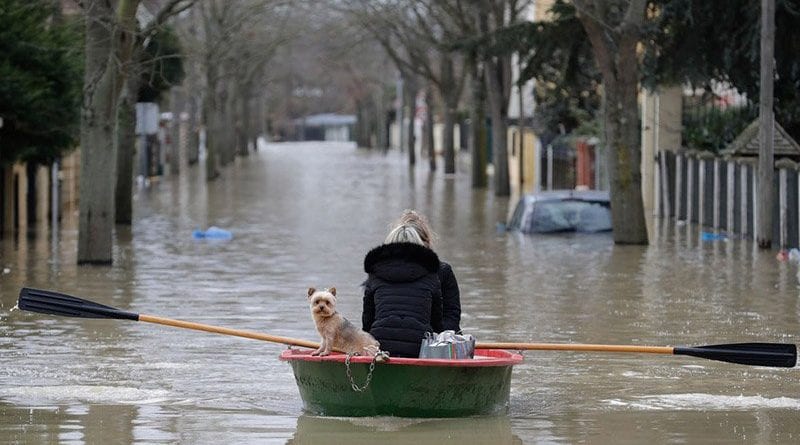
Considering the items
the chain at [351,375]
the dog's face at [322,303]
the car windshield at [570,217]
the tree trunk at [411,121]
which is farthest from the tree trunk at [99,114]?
the tree trunk at [411,121]

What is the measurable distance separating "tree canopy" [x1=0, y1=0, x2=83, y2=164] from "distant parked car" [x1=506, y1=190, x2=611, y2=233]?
7664 mm

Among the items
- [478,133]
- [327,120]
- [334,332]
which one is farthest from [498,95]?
[327,120]

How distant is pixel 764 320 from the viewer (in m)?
18.5

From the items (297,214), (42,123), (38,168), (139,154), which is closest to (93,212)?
(42,123)

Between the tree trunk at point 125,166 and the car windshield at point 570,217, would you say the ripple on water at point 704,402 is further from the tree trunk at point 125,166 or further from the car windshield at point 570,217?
the tree trunk at point 125,166

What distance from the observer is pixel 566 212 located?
3056 cm

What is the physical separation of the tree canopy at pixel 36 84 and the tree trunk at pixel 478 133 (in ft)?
81.6

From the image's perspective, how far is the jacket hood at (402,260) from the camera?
11.7 meters

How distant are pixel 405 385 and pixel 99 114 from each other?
46.1 feet

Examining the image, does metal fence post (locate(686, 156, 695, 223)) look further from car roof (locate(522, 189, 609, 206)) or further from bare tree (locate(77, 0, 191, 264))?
bare tree (locate(77, 0, 191, 264))

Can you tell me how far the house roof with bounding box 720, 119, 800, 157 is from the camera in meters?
30.5

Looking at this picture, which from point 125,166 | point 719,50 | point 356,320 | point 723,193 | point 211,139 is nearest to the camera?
point 356,320

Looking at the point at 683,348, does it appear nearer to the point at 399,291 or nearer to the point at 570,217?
the point at 399,291

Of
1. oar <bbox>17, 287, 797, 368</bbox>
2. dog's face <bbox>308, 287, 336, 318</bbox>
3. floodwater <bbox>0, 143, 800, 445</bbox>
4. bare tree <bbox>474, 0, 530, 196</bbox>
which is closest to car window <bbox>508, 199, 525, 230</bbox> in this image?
floodwater <bbox>0, 143, 800, 445</bbox>
